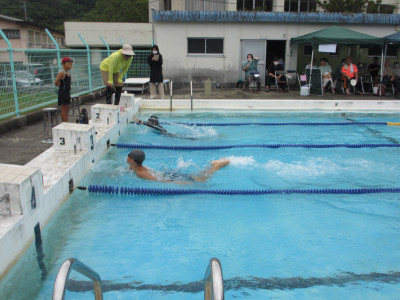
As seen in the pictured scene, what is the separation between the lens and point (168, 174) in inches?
241

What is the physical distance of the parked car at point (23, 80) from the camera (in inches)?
312

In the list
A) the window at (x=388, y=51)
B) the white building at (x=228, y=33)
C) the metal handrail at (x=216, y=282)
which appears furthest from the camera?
the window at (x=388, y=51)

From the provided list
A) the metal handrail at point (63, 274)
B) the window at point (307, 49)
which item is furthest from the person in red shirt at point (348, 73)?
the metal handrail at point (63, 274)

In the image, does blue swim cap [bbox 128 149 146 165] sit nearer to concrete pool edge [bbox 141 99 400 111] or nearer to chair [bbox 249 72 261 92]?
concrete pool edge [bbox 141 99 400 111]

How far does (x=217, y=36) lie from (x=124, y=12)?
4285 cm

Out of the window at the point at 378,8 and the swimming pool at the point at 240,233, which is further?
the window at the point at 378,8

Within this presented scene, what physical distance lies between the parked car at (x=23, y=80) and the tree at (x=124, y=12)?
4813 cm

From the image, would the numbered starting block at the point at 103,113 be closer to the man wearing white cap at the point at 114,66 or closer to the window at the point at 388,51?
the man wearing white cap at the point at 114,66

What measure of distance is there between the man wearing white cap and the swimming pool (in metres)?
1.76

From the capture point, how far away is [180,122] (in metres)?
10.7

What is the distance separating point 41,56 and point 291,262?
8671mm

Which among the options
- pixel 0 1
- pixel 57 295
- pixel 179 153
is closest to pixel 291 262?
pixel 57 295

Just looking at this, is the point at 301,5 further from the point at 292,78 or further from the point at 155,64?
the point at 155,64

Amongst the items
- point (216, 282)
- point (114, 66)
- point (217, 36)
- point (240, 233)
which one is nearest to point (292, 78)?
point (217, 36)
